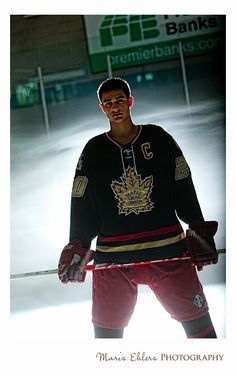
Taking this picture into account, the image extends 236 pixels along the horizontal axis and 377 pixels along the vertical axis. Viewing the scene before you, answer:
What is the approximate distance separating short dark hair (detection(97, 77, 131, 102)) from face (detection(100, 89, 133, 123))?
13mm

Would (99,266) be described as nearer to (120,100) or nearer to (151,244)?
(151,244)

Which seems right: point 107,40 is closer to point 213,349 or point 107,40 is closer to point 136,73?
point 136,73

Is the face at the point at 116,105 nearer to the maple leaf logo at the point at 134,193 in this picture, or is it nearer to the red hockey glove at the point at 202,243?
the maple leaf logo at the point at 134,193

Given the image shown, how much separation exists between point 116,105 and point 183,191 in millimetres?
450

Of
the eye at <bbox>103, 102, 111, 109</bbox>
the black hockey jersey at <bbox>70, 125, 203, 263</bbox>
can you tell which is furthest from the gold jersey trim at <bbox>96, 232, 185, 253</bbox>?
the eye at <bbox>103, 102, 111, 109</bbox>

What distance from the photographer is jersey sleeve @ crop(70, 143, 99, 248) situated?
286 centimetres

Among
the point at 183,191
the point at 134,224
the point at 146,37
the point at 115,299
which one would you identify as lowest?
the point at 115,299

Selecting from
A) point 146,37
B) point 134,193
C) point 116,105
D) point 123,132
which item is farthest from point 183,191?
point 146,37

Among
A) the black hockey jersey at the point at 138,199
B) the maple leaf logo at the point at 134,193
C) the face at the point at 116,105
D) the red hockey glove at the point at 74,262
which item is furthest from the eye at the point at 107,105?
the red hockey glove at the point at 74,262

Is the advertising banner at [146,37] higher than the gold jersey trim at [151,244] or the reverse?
higher

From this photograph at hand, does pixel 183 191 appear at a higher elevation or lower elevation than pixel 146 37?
lower

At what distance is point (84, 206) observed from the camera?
9.40 feet

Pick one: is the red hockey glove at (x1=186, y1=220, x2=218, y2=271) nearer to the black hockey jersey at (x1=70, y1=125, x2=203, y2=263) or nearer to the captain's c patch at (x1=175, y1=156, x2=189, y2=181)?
the black hockey jersey at (x1=70, y1=125, x2=203, y2=263)

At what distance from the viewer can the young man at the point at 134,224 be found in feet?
9.20
